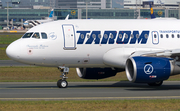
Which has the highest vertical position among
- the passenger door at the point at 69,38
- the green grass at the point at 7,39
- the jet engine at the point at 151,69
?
the passenger door at the point at 69,38

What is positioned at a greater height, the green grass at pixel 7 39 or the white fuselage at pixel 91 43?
the white fuselage at pixel 91 43

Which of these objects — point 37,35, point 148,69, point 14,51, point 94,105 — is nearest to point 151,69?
point 148,69

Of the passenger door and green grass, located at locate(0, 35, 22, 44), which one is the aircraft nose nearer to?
the passenger door

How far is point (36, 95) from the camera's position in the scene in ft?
62.2

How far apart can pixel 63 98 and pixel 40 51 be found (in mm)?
5253

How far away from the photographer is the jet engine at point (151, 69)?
20516 millimetres

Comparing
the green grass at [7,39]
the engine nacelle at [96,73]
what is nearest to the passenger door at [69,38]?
the engine nacelle at [96,73]

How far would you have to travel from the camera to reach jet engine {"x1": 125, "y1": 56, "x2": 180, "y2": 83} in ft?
67.3

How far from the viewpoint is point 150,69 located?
2056 centimetres

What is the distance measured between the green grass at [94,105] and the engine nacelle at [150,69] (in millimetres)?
4014

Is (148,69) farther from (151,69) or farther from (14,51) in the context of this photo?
(14,51)

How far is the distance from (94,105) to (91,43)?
778cm

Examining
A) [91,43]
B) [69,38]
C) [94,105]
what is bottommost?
[94,105]

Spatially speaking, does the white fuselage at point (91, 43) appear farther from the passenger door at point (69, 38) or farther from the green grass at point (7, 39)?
the green grass at point (7, 39)
